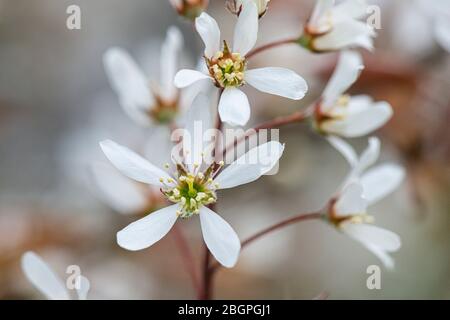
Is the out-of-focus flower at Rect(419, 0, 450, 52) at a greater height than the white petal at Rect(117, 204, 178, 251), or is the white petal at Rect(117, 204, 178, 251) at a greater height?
the out-of-focus flower at Rect(419, 0, 450, 52)

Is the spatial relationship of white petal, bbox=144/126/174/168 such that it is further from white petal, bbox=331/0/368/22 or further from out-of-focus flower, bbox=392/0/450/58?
out-of-focus flower, bbox=392/0/450/58

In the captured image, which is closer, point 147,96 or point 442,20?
point 147,96

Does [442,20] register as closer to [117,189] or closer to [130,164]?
[117,189]

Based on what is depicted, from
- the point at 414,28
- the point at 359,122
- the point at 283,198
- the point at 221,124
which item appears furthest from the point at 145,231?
the point at 414,28

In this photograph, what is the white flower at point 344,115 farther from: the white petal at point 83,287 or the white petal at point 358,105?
the white petal at point 83,287

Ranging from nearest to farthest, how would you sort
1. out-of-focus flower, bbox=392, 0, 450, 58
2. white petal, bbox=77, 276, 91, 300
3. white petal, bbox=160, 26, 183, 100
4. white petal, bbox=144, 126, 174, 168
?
white petal, bbox=77, 276, 91, 300, white petal, bbox=160, 26, 183, 100, white petal, bbox=144, 126, 174, 168, out-of-focus flower, bbox=392, 0, 450, 58

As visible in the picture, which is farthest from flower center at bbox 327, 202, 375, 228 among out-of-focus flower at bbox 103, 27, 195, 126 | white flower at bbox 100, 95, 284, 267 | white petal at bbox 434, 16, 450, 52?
white petal at bbox 434, 16, 450, 52
